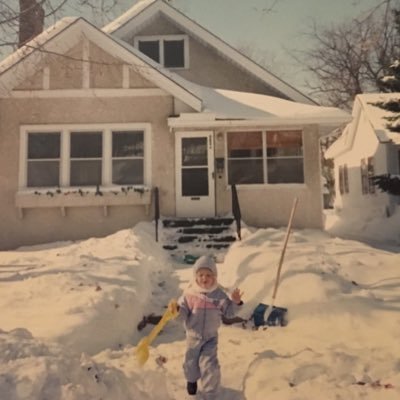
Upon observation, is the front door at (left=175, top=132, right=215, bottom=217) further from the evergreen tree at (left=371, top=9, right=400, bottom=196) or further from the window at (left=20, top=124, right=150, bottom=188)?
the evergreen tree at (left=371, top=9, right=400, bottom=196)

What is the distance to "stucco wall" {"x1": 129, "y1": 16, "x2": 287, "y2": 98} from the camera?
597 inches

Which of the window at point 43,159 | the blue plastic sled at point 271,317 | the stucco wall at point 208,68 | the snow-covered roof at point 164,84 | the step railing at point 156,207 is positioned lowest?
the blue plastic sled at point 271,317

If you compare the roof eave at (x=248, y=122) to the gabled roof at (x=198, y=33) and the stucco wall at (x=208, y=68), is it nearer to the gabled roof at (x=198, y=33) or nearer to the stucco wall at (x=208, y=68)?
the gabled roof at (x=198, y=33)

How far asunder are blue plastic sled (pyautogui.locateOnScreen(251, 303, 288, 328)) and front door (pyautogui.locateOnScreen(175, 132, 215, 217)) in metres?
6.97

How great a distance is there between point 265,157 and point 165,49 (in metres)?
6.12

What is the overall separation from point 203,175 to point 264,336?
794 centimetres

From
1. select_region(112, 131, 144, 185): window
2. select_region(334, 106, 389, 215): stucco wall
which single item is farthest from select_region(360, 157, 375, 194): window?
select_region(112, 131, 144, 185): window

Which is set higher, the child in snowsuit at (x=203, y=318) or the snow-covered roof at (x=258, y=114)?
the snow-covered roof at (x=258, y=114)

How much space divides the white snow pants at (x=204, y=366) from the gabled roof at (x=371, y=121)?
1423 cm

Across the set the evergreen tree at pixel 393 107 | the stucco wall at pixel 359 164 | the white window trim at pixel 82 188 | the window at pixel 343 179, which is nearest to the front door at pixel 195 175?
the white window trim at pixel 82 188

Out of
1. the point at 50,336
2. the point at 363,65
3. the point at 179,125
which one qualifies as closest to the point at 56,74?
the point at 179,125

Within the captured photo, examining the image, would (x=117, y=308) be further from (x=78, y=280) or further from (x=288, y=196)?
(x=288, y=196)

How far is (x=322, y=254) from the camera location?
783 centimetres

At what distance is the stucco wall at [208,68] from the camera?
15.2 m
